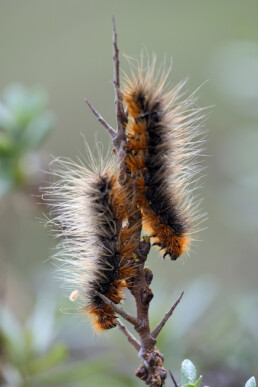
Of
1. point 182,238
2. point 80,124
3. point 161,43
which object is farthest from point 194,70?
point 182,238

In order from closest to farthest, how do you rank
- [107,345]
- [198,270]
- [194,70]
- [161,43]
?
[107,345] < [198,270] < [194,70] < [161,43]

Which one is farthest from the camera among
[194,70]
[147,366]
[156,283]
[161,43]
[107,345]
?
[161,43]

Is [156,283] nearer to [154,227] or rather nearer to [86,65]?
[154,227]

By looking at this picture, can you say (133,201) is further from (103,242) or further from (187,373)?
(187,373)

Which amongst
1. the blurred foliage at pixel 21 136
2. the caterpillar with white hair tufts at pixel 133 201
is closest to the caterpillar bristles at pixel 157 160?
the caterpillar with white hair tufts at pixel 133 201

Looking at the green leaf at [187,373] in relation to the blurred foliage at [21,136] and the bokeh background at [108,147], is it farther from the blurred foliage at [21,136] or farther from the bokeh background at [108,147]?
the blurred foliage at [21,136]

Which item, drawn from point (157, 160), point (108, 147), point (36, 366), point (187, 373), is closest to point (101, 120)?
point (157, 160)

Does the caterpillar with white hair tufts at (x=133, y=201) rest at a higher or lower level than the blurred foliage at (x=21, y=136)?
lower
